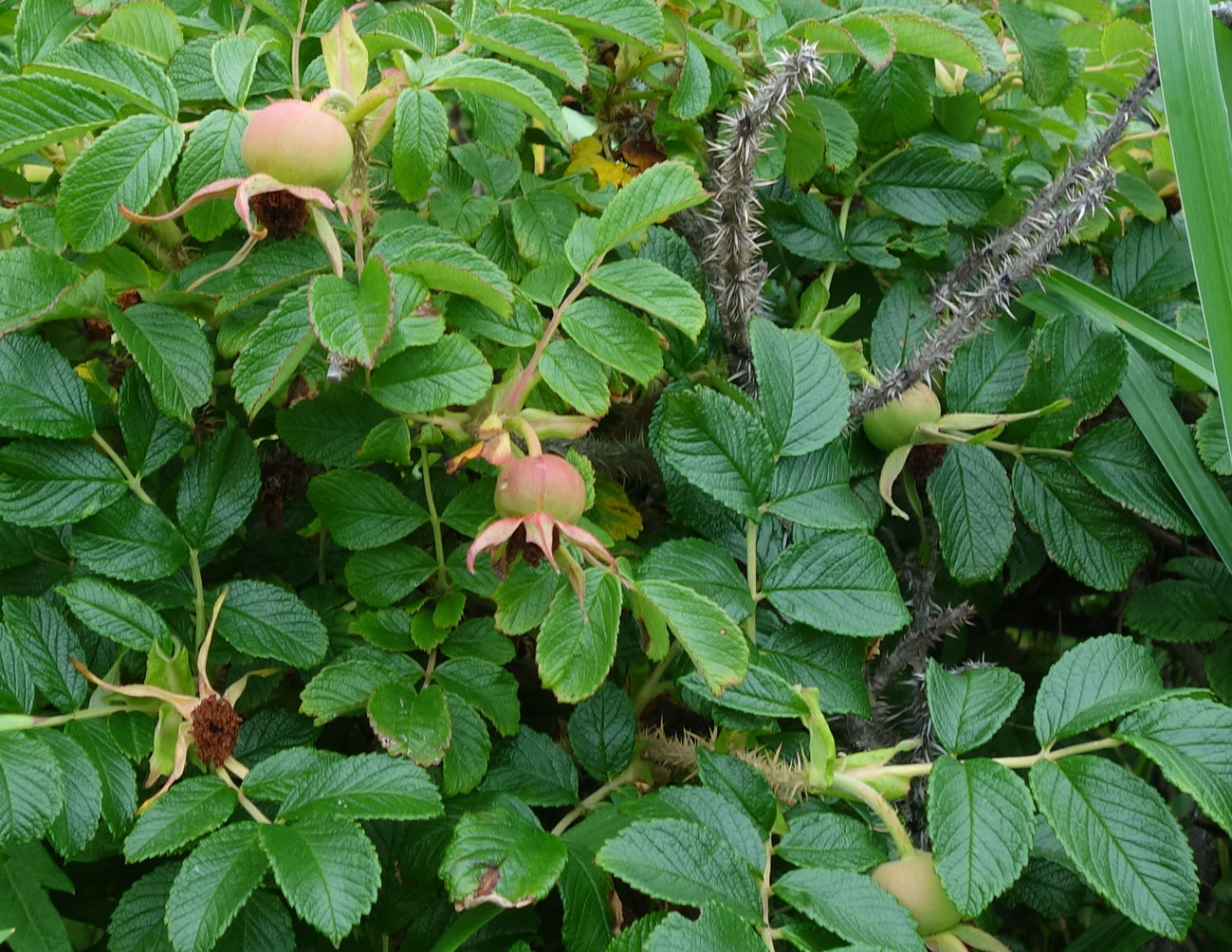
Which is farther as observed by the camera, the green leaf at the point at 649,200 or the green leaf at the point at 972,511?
the green leaf at the point at 972,511

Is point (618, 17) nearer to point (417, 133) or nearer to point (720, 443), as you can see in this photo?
point (417, 133)

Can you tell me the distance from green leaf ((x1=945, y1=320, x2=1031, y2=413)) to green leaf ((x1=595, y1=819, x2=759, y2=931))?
51 centimetres

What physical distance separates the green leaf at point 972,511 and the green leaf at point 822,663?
14cm

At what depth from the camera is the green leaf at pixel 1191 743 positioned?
0.74 meters

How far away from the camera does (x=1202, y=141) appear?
3.12ft

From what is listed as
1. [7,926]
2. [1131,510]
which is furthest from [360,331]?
[1131,510]

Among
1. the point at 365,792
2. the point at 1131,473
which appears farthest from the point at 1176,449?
the point at 365,792

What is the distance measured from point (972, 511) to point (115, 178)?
76 cm

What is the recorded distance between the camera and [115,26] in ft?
2.90

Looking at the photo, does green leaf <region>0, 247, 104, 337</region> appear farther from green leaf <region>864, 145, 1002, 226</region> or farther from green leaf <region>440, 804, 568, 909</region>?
green leaf <region>864, 145, 1002, 226</region>

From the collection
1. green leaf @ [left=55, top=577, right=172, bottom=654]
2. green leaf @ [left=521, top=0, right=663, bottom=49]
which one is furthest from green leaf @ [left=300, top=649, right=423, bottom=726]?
green leaf @ [left=521, top=0, right=663, bottom=49]

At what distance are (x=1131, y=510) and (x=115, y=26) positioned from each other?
992 mm

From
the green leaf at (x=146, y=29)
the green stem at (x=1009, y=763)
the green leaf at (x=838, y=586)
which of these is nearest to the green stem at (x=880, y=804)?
the green stem at (x=1009, y=763)

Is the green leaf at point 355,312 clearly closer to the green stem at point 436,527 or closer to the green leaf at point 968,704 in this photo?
the green stem at point 436,527
